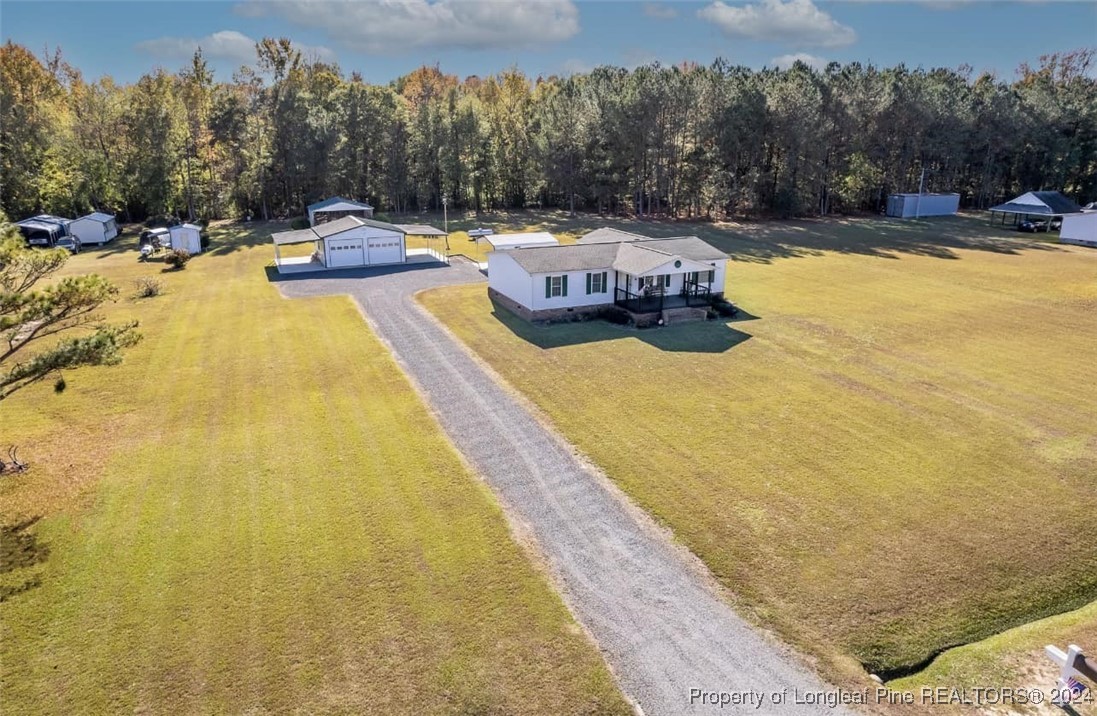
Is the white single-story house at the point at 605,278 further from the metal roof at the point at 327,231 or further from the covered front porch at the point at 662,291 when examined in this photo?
the metal roof at the point at 327,231

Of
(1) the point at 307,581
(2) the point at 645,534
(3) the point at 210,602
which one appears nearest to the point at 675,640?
(2) the point at 645,534

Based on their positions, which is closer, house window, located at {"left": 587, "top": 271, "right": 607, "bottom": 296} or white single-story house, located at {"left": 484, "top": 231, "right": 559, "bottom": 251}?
house window, located at {"left": 587, "top": 271, "right": 607, "bottom": 296}

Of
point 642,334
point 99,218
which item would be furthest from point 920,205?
point 99,218

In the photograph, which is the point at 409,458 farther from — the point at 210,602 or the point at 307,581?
the point at 210,602

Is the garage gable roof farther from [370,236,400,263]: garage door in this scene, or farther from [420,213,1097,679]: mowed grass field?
[420,213,1097,679]: mowed grass field

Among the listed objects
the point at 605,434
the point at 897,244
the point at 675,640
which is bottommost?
the point at 675,640

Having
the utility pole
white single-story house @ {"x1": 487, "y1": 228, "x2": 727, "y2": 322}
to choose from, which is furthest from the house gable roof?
the utility pole
